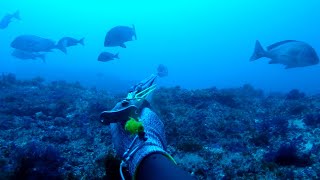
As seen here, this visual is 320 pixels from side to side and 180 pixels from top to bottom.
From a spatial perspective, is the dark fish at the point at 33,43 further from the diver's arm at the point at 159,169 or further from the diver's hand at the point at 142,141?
the diver's arm at the point at 159,169

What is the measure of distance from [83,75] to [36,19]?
140m

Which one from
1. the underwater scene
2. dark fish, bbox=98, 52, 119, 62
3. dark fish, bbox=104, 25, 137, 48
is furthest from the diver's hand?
dark fish, bbox=98, 52, 119, 62

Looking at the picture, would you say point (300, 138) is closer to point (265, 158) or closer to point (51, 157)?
point (265, 158)

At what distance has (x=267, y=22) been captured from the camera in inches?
7382

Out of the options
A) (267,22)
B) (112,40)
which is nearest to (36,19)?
(267,22)

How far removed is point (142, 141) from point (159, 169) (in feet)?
1.62

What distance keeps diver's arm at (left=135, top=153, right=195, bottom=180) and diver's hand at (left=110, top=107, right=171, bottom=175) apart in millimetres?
69

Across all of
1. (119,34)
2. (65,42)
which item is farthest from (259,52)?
(65,42)

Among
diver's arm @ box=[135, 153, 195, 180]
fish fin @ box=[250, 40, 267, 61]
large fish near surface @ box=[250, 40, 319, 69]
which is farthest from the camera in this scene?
fish fin @ box=[250, 40, 267, 61]

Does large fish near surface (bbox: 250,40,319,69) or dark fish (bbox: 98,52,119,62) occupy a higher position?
large fish near surface (bbox: 250,40,319,69)

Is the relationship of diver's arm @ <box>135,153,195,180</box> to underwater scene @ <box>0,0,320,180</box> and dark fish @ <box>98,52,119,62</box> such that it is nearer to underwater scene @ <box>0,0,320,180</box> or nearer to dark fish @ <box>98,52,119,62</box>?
underwater scene @ <box>0,0,320,180</box>

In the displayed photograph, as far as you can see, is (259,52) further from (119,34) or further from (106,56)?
(106,56)

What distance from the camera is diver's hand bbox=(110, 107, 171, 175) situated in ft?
8.87

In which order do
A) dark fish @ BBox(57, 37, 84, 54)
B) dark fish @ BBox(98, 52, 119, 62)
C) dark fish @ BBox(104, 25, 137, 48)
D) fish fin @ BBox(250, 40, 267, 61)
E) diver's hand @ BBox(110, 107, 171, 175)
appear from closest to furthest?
diver's hand @ BBox(110, 107, 171, 175), fish fin @ BBox(250, 40, 267, 61), dark fish @ BBox(104, 25, 137, 48), dark fish @ BBox(57, 37, 84, 54), dark fish @ BBox(98, 52, 119, 62)
